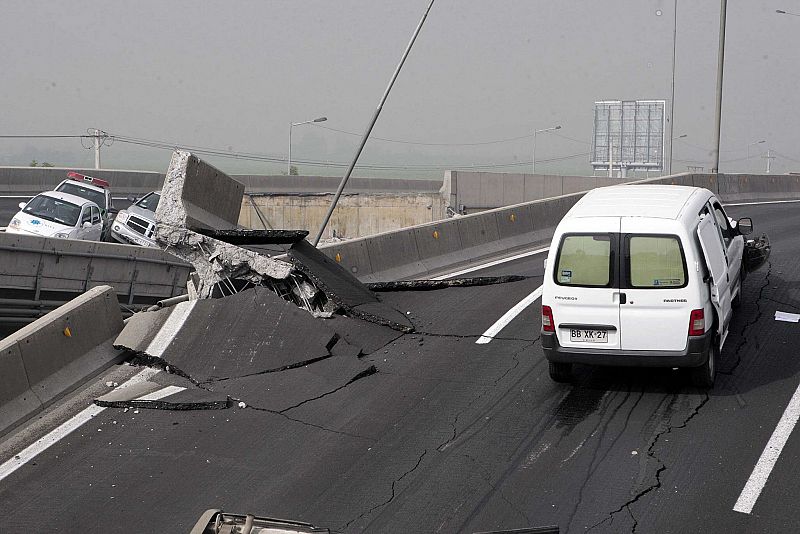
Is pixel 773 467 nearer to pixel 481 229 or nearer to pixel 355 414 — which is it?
pixel 355 414

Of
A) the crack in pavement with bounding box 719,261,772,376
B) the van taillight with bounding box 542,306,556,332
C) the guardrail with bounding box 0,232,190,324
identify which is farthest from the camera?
the guardrail with bounding box 0,232,190,324

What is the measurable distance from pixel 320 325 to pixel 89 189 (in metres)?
18.6

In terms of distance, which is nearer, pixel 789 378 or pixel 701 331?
pixel 701 331

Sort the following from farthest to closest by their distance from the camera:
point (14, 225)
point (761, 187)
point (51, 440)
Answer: point (761, 187) → point (14, 225) → point (51, 440)

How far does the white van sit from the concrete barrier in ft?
16.8

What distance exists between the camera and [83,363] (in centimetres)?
1045

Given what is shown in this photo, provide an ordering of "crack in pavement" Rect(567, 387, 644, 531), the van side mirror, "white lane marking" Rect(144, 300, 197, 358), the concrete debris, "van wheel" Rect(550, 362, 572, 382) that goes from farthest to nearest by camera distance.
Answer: the concrete debris → the van side mirror → "white lane marking" Rect(144, 300, 197, 358) → "van wheel" Rect(550, 362, 572, 382) → "crack in pavement" Rect(567, 387, 644, 531)

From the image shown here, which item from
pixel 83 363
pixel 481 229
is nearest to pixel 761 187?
pixel 481 229

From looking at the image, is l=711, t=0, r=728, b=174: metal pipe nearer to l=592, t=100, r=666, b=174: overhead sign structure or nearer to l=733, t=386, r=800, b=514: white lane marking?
l=733, t=386, r=800, b=514: white lane marking

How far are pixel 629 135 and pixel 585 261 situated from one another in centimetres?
7851

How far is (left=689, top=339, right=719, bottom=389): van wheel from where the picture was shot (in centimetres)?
928

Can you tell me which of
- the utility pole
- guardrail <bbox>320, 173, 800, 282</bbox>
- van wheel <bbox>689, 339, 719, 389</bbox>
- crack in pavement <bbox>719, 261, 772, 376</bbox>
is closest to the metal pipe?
guardrail <bbox>320, 173, 800, 282</bbox>

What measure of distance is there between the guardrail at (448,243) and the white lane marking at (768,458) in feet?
26.5

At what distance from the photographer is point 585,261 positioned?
9328 millimetres
